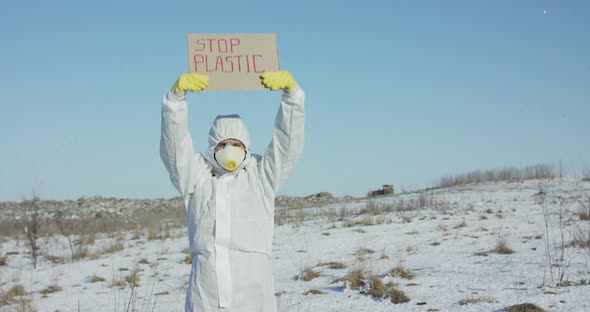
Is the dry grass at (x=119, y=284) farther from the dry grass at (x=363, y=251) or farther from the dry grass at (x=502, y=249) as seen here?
the dry grass at (x=502, y=249)

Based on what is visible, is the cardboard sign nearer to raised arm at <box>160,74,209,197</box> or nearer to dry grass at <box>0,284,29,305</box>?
raised arm at <box>160,74,209,197</box>

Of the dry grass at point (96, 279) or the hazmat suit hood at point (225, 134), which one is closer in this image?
the hazmat suit hood at point (225, 134)

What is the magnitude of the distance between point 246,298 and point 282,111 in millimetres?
1049

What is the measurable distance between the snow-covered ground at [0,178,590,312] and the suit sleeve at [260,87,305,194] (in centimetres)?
222

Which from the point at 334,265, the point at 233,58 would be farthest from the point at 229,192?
the point at 334,265

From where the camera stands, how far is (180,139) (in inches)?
125

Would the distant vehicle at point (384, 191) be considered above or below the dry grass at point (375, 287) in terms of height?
above

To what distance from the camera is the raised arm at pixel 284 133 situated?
321 cm

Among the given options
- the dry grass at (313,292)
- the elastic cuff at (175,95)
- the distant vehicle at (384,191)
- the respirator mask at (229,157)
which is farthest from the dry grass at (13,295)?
the distant vehicle at (384,191)

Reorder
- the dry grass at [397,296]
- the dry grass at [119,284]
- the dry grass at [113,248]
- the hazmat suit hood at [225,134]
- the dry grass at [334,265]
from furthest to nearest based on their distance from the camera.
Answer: the dry grass at [113,248] < the dry grass at [119,284] < the dry grass at [334,265] < the dry grass at [397,296] < the hazmat suit hood at [225,134]

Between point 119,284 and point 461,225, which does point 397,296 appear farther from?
point 461,225

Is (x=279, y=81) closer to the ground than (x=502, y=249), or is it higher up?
higher up

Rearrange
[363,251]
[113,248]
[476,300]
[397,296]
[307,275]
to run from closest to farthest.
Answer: [476,300] → [397,296] → [307,275] → [363,251] → [113,248]

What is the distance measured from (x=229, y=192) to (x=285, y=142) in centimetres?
43
